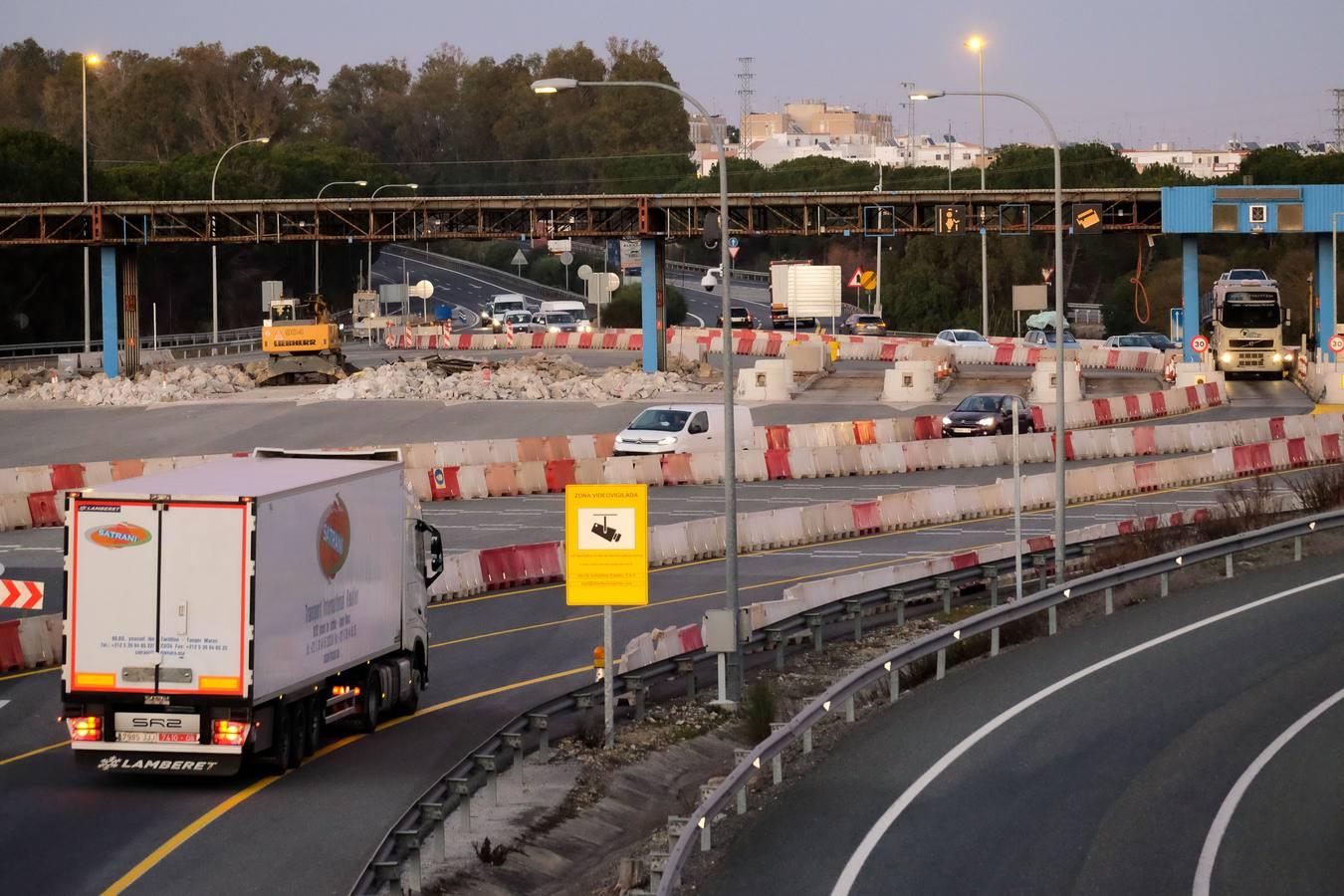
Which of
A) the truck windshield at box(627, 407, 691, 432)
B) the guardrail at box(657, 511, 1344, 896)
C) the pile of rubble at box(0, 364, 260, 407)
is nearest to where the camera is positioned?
the guardrail at box(657, 511, 1344, 896)

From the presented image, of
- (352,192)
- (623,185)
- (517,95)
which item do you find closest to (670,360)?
(352,192)

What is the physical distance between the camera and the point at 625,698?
2044cm

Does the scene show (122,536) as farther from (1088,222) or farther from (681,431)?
(1088,222)

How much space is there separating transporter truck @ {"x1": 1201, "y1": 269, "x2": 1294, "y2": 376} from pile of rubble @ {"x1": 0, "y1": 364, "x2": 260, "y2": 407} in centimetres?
3430

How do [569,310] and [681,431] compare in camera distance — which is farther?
[569,310]

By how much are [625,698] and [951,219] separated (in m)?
49.8

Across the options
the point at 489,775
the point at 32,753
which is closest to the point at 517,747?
the point at 489,775

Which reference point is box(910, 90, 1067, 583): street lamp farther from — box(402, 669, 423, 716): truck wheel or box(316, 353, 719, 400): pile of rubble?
box(316, 353, 719, 400): pile of rubble

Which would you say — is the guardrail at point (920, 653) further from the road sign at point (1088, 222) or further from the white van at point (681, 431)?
the road sign at point (1088, 222)

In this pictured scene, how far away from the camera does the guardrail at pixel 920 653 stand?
14492mm

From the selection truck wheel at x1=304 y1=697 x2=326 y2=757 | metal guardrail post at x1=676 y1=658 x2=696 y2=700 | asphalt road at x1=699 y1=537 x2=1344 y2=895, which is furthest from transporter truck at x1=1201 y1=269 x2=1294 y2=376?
truck wheel at x1=304 y1=697 x2=326 y2=757

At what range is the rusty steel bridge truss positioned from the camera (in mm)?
66375

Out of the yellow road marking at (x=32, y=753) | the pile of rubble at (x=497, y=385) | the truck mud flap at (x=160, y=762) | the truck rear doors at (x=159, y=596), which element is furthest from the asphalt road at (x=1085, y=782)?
the pile of rubble at (x=497, y=385)

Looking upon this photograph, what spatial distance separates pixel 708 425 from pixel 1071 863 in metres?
30.3
